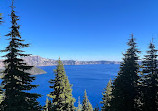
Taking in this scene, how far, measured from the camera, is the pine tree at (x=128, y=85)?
38.7ft

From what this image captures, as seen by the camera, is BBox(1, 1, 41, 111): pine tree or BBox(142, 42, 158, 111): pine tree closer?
BBox(1, 1, 41, 111): pine tree

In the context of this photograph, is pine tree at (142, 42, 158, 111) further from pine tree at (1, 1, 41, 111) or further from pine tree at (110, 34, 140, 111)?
pine tree at (1, 1, 41, 111)

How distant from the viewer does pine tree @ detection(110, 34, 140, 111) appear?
1180 cm

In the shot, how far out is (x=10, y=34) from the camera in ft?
27.6

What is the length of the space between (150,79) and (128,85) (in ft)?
10.2

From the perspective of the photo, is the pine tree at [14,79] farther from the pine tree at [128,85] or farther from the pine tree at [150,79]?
the pine tree at [150,79]

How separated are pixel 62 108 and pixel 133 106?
37.6 ft

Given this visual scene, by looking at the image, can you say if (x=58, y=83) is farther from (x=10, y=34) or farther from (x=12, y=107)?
(x=10, y=34)

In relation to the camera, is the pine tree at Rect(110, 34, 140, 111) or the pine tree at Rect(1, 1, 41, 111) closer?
the pine tree at Rect(1, 1, 41, 111)

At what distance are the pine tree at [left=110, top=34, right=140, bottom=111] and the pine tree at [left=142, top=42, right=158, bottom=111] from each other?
106 centimetres

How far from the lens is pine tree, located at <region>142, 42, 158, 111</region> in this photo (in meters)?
11.7

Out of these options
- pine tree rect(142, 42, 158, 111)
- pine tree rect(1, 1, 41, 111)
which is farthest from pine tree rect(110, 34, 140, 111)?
pine tree rect(1, 1, 41, 111)

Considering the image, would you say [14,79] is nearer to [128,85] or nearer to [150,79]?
[128,85]

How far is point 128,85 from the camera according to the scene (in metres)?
12.4
